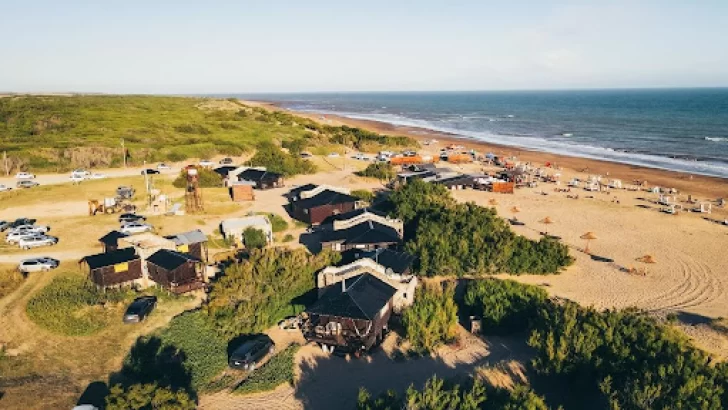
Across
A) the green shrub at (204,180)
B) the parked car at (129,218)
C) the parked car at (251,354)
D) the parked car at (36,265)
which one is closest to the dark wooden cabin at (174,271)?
the parked car at (251,354)

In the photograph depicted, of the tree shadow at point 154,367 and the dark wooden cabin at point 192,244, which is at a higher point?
the dark wooden cabin at point 192,244

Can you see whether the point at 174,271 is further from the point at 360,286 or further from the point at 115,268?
the point at 360,286

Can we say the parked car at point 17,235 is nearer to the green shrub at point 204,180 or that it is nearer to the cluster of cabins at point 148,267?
the cluster of cabins at point 148,267

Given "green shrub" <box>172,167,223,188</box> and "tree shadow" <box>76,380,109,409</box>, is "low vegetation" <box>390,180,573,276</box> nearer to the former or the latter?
"tree shadow" <box>76,380,109,409</box>

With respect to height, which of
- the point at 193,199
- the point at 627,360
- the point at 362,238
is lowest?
the point at 627,360

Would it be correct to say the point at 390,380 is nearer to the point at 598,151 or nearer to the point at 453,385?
the point at 453,385

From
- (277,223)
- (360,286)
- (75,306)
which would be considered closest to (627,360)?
(360,286)

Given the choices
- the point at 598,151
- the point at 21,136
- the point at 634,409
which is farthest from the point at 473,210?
the point at 21,136
